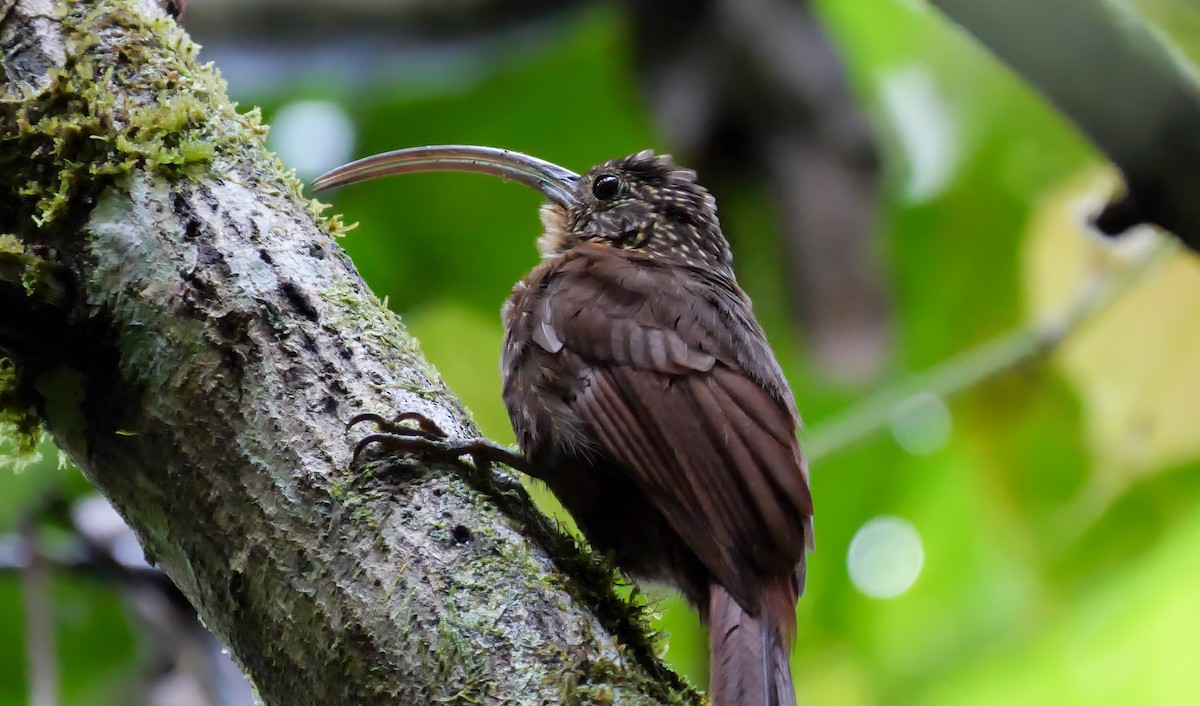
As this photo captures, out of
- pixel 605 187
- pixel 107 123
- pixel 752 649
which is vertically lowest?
pixel 752 649

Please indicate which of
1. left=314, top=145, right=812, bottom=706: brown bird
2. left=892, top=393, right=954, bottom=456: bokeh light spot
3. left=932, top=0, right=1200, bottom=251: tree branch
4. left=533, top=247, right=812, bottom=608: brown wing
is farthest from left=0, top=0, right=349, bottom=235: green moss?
left=892, top=393, right=954, bottom=456: bokeh light spot

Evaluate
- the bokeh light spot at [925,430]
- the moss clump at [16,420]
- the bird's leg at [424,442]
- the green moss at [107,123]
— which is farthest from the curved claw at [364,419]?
the bokeh light spot at [925,430]

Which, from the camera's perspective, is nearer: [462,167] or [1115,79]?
[1115,79]

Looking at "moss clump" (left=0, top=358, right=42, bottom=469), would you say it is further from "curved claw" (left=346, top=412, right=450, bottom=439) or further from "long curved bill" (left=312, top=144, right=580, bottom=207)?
"long curved bill" (left=312, top=144, right=580, bottom=207)

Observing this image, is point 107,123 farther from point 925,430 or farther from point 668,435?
point 925,430

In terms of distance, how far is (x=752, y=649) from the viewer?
215 centimetres

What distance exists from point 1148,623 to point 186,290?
2491mm

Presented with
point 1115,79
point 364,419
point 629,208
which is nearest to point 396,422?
point 364,419

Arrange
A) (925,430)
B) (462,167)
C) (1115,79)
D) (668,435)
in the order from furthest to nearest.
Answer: (925,430), (462,167), (668,435), (1115,79)

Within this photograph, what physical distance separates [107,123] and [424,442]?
0.75 meters

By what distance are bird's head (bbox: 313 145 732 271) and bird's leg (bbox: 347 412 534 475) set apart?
1291mm

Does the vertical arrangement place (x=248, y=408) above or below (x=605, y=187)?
below

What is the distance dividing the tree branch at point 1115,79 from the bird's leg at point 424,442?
3.36ft

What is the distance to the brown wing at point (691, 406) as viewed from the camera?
7.61ft
